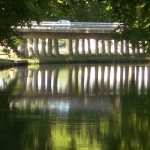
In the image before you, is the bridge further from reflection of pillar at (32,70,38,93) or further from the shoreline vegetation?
reflection of pillar at (32,70,38,93)

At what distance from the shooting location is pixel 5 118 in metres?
25.1

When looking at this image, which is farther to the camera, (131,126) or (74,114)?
(74,114)

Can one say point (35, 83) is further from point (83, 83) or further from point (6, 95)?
point (6, 95)

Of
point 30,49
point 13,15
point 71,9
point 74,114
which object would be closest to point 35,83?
point 71,9

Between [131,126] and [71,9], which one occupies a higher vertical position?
[71,9]

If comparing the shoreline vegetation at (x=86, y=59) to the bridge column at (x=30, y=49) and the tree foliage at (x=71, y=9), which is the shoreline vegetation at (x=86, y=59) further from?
the tree foliage at (x=71, y=9)

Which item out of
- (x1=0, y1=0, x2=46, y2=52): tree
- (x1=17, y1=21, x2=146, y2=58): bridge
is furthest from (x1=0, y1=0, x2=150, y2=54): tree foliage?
(x1=17, y1=21, x2=146, y2=58): bridge

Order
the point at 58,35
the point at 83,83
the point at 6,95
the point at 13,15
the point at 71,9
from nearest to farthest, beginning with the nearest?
the point at 6,95
the point at 13,15
the point at 83,83
the point at 71,9
the point at 58,35

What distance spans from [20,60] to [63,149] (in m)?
50.2

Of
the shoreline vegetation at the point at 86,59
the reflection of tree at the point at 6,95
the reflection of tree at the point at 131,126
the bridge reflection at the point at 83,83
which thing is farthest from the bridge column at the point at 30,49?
the reflection of tree at the point at 131,126

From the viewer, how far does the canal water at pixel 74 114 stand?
19625 mm

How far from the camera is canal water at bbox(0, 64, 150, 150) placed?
773 inches

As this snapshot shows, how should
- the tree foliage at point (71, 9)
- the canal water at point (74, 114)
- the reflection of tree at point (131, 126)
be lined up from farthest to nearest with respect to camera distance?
1. the tree foliage at point (71, 9)
2. the canal water at point (74, 114)
3. the reflection of tree at point (131, 126)

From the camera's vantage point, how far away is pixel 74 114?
26422 mm
